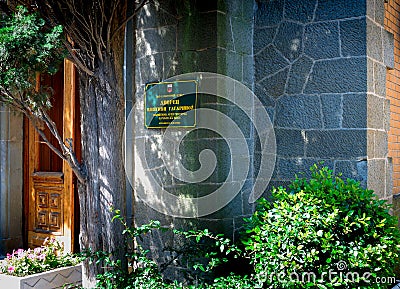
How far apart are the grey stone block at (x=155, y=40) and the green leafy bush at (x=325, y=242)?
1.85 meters

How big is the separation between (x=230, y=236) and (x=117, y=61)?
1.82m

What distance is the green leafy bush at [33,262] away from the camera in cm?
502

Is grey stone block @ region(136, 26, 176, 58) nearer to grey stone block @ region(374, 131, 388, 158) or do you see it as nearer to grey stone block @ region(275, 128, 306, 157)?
grey stone block @ region(275, 128, 306, 157)

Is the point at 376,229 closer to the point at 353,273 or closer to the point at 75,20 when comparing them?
the point at 353,273

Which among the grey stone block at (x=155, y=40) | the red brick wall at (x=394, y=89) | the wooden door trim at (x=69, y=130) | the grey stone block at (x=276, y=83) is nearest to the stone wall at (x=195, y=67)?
the grey stone block at (x=155, y=40)

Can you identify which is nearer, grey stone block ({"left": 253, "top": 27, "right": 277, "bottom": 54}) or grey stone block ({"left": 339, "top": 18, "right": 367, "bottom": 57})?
grey stone block ({"left": 339, "top": 18, "right": 367, "bottom": 57})

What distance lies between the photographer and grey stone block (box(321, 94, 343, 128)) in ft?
14.7

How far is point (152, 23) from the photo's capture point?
4934 millimetres

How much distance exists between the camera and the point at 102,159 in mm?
4305

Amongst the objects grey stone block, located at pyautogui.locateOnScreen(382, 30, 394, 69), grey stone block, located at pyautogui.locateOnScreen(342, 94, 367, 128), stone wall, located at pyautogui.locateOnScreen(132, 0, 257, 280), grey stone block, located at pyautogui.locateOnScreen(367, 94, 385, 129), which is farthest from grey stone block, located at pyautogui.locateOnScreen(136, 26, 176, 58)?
grey stone block, located at pyautogui.locateOnScreen(382, 30, 394, 69)

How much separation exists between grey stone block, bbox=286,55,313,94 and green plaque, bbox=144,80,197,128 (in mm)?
916

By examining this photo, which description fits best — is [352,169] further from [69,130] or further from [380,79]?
[69,130]

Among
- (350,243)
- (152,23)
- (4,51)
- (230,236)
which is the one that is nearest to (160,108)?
(152,23)

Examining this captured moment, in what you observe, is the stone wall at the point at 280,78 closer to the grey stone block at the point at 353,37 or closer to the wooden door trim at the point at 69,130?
the grey stone block at the point at 353,37
